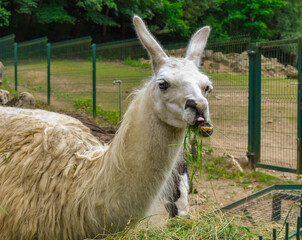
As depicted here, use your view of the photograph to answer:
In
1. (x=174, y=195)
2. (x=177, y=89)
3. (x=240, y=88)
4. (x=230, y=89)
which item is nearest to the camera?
(x=177, y=89)

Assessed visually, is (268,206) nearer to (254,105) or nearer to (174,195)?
(174,195)

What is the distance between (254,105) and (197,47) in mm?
4360

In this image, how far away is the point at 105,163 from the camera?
3.00m

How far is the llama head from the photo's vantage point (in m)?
2.60

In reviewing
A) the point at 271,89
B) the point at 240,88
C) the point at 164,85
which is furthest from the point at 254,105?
the point at 164,85

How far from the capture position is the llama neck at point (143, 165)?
2.83 m

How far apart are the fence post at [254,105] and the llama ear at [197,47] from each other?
4122mm

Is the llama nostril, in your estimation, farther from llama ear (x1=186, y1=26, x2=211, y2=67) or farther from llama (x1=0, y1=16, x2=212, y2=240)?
llama ear (x1=186, y1=26, x2=211, y2=67)

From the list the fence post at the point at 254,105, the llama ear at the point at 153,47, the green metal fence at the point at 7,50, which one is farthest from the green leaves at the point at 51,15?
the llama ear at the point at 153,47

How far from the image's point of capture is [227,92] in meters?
7.98

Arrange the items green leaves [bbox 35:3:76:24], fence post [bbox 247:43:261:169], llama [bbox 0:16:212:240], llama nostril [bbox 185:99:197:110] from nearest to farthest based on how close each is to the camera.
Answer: llama nostril [bbox 185:99:197:110], llama [bbox 0:16:212:240], fence post [bbox 247:43:261:169], green leaves [bbox 35:3:76:24]

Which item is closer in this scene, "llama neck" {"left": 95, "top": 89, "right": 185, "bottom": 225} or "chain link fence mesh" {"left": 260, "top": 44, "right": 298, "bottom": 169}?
"llama neck" {"left": 95, "top": 89, "right": 185, "bottom": 225}

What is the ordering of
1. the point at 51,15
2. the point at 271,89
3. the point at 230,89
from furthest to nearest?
the point at 51,15, the point at 230,89, the point at 271,89

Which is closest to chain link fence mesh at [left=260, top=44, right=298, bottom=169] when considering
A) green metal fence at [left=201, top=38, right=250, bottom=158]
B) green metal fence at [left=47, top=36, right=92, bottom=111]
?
green metal fence at [left=201, top=38, right=250, bottom=158]
